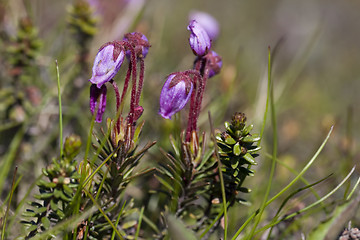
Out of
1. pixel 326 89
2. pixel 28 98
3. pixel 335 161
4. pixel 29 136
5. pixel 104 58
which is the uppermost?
pixel 326 89

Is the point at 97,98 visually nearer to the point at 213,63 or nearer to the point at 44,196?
the point at 44,196

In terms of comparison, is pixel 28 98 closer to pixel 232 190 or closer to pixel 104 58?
pixel 104 58

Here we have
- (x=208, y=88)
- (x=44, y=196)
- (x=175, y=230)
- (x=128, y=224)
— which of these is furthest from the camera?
(x=208, y=88)

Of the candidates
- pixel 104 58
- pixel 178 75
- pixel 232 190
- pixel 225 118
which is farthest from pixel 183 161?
pixel 225 118

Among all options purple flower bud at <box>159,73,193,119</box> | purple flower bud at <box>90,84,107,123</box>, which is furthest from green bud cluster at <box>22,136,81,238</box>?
purple flower bud at <box>159,73,193,119</box>

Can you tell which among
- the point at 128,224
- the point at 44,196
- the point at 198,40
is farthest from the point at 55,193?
the point at 198,40

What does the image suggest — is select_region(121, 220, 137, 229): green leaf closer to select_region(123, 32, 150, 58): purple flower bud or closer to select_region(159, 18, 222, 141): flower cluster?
select_region(159, 18, 222, 141): flower cluster
